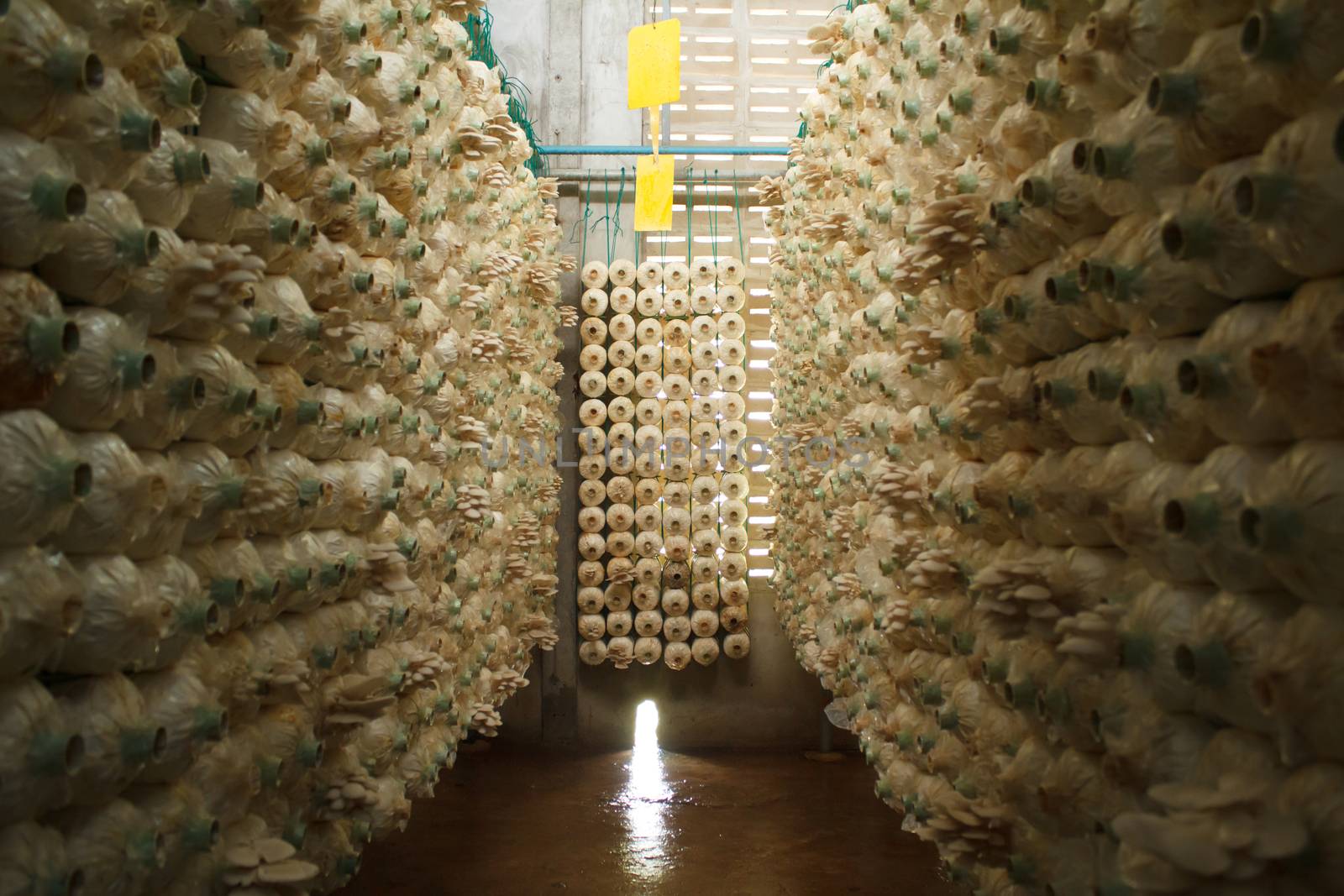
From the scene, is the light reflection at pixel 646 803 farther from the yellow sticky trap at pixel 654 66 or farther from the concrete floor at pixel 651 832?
the yellow sticky trap at pixel 654 66

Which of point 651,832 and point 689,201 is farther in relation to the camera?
point 689,201

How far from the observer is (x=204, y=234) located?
2387mm

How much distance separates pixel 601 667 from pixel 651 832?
7.39ft

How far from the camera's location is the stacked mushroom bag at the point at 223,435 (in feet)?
5.62

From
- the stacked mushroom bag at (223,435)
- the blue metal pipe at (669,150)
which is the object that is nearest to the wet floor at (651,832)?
the stacked mushroom bag at (223,435)

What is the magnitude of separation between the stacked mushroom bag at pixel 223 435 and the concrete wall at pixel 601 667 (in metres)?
3.99

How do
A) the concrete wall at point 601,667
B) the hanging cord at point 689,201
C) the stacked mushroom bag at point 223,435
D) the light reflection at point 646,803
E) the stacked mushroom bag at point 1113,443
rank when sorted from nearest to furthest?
the stacked mushroom bag at point 1113,443 → the stacked mushroom bag at point 223,435 → the light reflection at point 646,803 → the concrete wall at point 601,667 → the hanging cord at point 689,201

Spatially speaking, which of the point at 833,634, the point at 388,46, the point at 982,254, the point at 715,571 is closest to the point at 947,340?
the point at 982,254

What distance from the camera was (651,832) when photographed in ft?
20.5

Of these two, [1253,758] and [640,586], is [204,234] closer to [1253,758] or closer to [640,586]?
[1253,758]

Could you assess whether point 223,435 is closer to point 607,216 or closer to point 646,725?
point 607,216

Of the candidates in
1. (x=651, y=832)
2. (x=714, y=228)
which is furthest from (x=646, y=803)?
(x=714, y=228)

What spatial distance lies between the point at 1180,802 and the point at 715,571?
664cm

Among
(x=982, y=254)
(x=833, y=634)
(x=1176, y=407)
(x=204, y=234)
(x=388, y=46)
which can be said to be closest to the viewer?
(x=1176, y=407)
